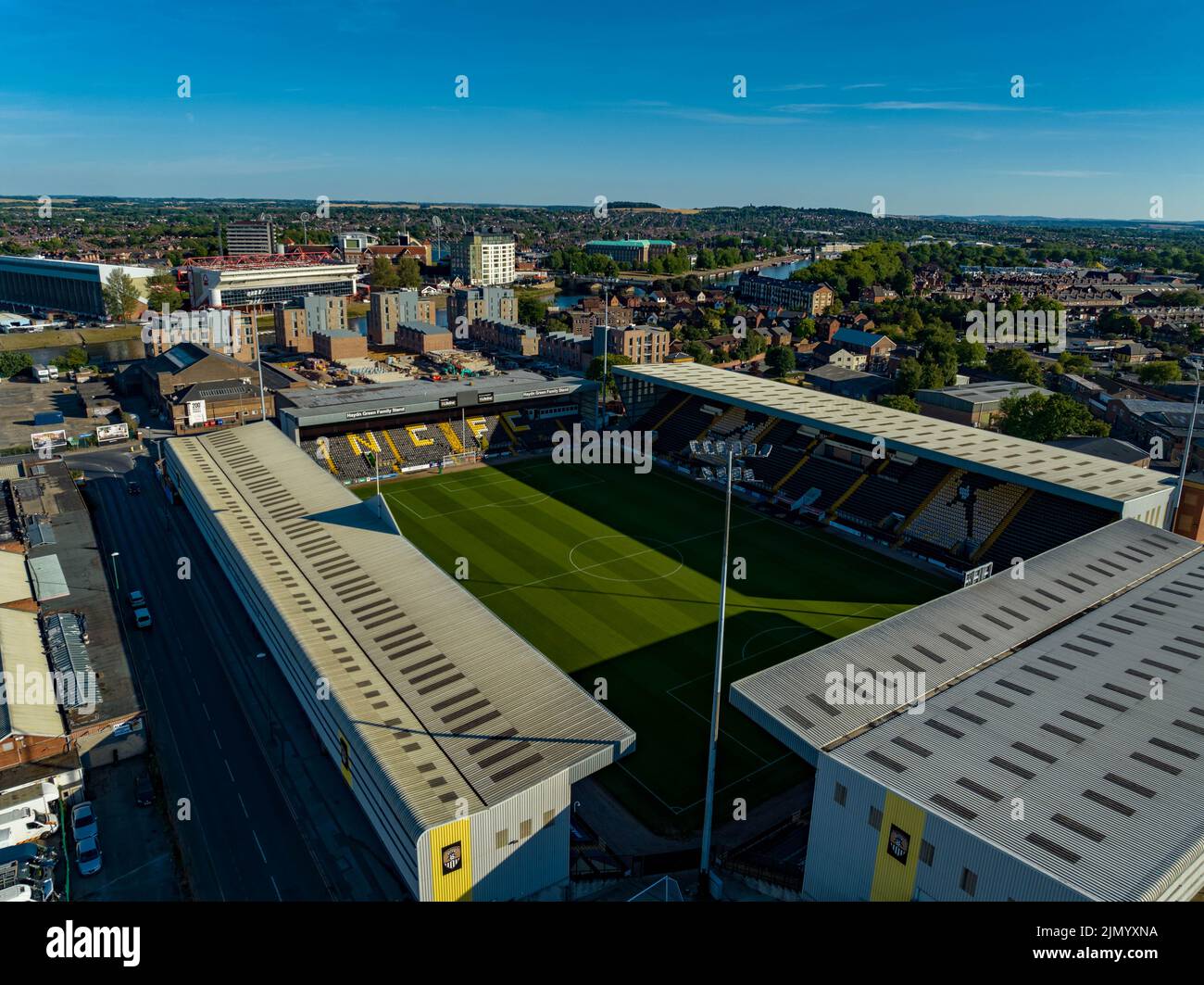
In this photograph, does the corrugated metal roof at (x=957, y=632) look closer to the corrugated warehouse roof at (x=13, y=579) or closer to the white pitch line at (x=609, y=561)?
the white pitch line at (x=609, y=561)

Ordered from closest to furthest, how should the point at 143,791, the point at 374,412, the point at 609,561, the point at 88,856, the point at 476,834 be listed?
the point at 476,834
the point at 88,856
the point at 143,791
the point at 609,561
the point at 374,412

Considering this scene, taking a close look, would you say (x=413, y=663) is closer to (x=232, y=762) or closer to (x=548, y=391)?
(x=232, y=762)

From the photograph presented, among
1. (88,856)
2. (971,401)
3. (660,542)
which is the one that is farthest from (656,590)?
(971,401)

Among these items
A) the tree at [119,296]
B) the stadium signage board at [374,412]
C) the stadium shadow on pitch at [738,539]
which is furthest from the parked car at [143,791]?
the tree at [119,296]

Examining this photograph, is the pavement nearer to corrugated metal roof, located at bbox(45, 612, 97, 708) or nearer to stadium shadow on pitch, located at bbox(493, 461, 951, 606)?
corrugated metal roof, located at bbox(45, 612, 97, 708)

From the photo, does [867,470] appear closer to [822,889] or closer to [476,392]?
[476,392]

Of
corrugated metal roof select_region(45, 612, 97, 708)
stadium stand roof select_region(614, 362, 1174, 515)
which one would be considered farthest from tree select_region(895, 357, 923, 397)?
corrugated metal roof select_region(45, 612, 97, 708)
